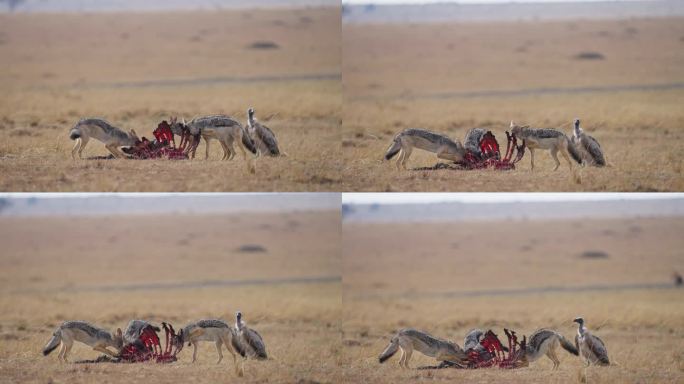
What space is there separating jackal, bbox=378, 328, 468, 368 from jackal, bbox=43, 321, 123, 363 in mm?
1418

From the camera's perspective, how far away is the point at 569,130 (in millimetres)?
5938

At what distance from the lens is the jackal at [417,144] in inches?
232

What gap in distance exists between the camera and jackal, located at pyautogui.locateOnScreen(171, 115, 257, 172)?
594cm

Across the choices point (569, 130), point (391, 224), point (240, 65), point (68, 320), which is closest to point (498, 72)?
point (569, 130)

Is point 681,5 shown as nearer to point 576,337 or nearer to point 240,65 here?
point 576,337

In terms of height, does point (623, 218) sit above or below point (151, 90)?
below

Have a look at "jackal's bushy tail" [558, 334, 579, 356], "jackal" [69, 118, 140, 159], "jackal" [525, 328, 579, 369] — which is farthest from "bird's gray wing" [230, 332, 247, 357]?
"jackal's bushy tail" [558, 334, 579, 356]

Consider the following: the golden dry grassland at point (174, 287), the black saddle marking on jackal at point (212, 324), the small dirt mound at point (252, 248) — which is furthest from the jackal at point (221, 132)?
the black saddle marking on jackal at point (212, 324)

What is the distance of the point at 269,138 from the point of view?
596cm

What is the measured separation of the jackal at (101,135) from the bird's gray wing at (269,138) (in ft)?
2.06

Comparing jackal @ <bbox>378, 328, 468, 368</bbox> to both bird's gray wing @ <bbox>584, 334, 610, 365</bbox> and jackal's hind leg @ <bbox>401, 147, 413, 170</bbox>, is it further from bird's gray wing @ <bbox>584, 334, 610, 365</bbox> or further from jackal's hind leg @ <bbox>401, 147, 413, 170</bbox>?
jackal's hind leg @ <bbox>401, 147, 413, 170</bbox>

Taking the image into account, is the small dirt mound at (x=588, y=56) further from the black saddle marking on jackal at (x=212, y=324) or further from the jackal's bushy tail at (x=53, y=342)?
the jackal's bushy tail at (x=53, y=342)

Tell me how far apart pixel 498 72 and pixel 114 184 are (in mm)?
Answer: 2037

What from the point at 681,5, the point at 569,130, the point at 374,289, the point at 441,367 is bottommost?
the point at 441,367
